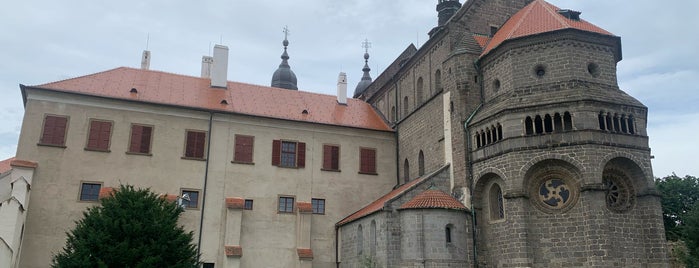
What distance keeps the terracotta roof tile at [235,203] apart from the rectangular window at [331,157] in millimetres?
5023

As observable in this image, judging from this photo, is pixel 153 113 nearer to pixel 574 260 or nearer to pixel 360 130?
pixel 360 130

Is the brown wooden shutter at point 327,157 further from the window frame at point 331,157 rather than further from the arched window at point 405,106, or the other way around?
the arched window at point 405,106

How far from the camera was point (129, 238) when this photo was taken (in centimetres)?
1833

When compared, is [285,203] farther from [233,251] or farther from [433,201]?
[433,201]

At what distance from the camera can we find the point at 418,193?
24.3 m

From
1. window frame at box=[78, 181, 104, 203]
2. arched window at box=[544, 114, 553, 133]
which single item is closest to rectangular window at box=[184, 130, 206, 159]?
window frame at box=[78, 181, 104, 203]

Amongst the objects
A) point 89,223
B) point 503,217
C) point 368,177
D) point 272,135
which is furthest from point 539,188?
point 89,223

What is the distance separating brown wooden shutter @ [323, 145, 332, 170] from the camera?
98.2 feet

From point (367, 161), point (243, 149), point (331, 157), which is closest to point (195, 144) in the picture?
point (243, 149)

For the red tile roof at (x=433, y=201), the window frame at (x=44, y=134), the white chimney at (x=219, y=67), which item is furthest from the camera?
the white chimney at (x=219, y=67)

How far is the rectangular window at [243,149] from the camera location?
93.4ft

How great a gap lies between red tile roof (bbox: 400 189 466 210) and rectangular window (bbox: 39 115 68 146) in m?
16.3

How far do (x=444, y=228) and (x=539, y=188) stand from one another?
4.14 m

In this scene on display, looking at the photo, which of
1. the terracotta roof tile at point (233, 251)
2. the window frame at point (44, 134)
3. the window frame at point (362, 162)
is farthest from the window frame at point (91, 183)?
the window frame at point (362, 162)
